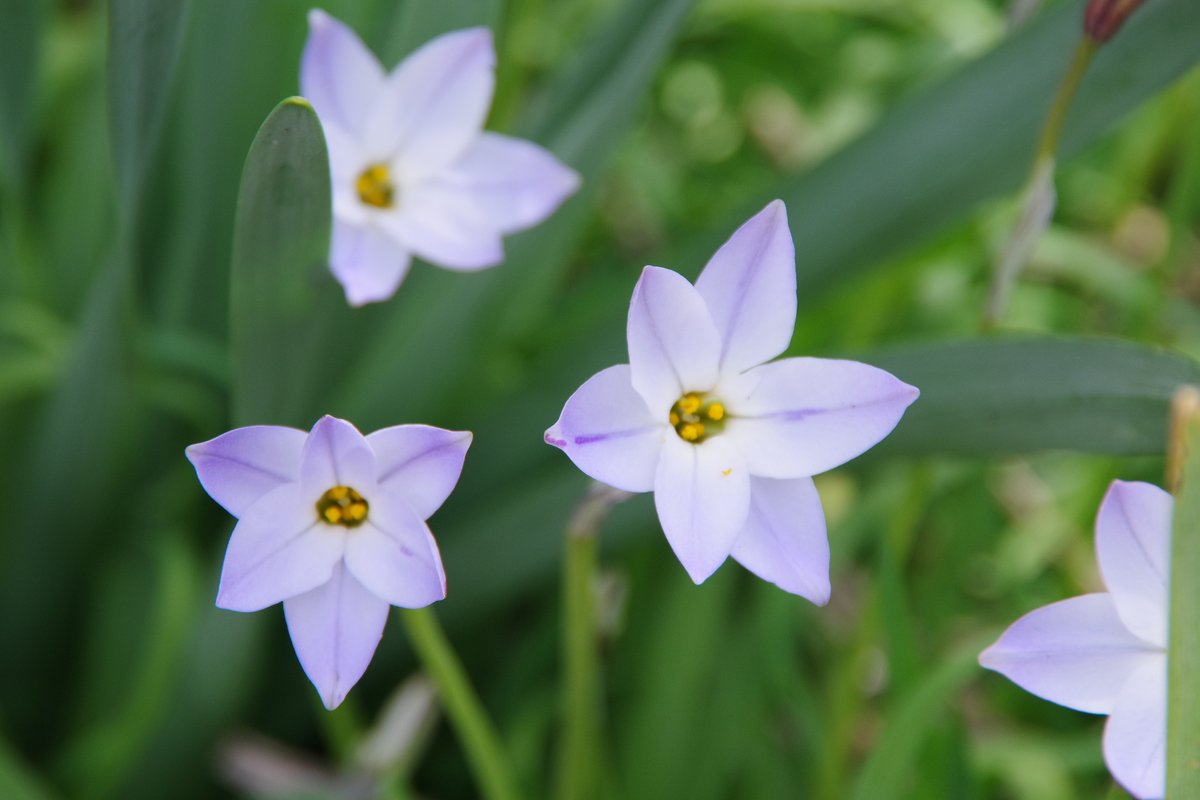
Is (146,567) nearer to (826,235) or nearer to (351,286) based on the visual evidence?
(351,286)

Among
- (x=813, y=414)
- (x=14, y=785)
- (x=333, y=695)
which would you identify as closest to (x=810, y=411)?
(x=813, y=414)

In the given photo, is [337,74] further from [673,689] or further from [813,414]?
[673,689]

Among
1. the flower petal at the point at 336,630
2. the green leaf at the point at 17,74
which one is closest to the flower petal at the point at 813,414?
the flower petal at the point at 336,630

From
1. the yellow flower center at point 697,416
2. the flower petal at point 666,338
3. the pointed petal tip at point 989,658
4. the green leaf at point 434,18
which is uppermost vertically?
the green leaf at point 434,18

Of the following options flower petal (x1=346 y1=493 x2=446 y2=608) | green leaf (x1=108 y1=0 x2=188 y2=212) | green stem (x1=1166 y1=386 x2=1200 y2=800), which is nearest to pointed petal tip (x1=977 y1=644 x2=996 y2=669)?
green stem (x1=1166 y1=386 x2=1200 y2=800)

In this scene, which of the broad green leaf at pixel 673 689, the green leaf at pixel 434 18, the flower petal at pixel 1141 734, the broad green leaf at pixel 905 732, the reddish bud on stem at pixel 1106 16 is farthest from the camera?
the broad green leaf at pixel 673 689

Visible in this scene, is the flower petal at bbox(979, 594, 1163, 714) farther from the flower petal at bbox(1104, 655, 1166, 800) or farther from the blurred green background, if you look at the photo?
the blurred green background

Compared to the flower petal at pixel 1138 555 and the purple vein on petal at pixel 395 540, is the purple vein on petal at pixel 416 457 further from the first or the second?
the flower petal at pixel 1138 555
